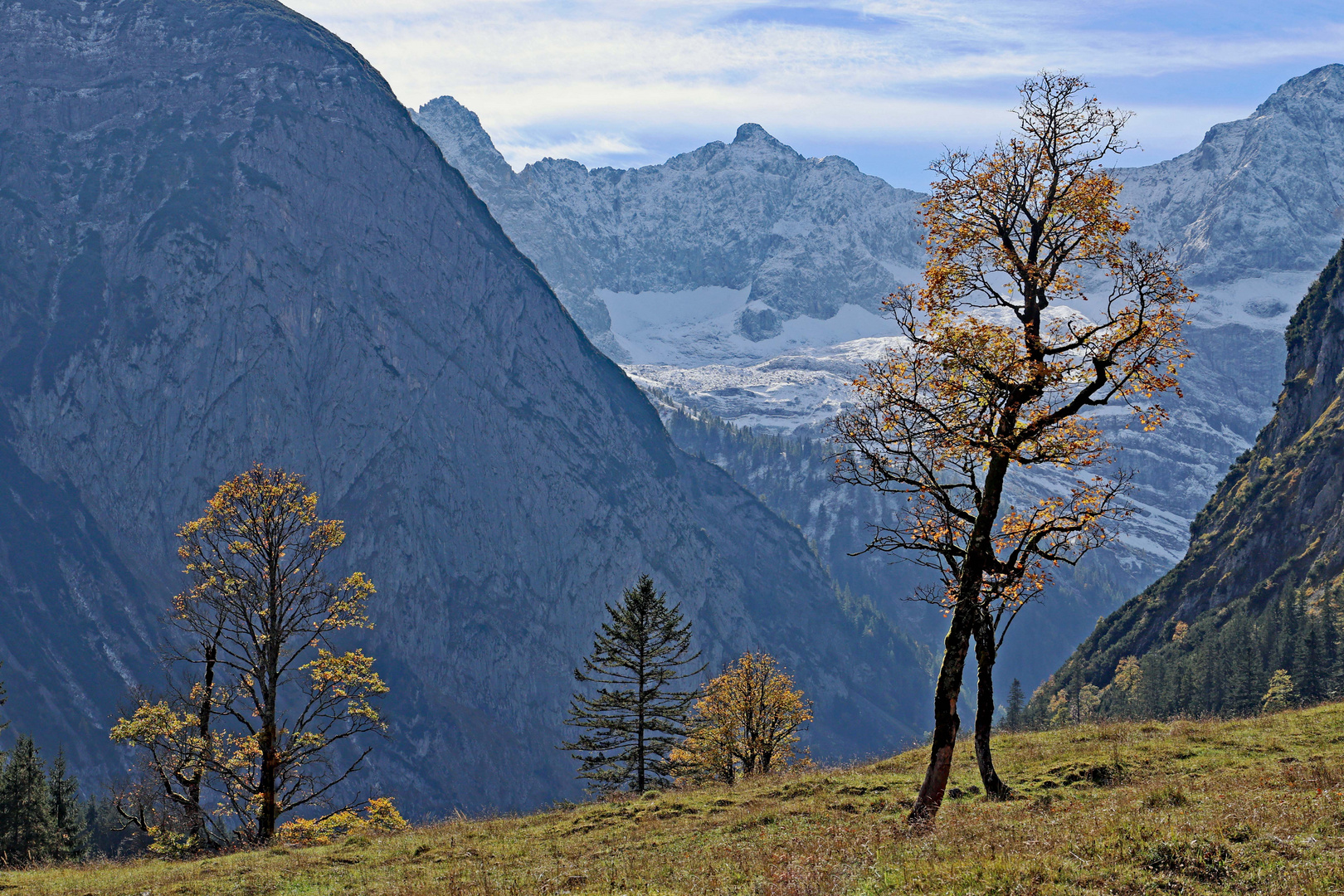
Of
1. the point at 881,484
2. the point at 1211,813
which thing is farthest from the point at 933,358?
the point at 1211,813

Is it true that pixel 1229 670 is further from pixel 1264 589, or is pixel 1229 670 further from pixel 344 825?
pixel 344 825

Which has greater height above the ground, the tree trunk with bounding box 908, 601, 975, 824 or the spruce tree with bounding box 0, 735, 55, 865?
the tree trunk with bounding box 908, 601, 975, 824

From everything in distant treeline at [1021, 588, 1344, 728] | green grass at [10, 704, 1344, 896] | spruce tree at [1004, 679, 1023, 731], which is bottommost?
spruce tree at [1004, 679, 1023, 731]

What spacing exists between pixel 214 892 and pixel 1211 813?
17.9 meters

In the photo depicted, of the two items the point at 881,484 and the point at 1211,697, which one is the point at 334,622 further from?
the point at 1211,697

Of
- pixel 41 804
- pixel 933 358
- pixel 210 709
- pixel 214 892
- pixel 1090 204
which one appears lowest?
pixel 41 804

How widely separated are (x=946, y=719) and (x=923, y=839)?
9.86 ft

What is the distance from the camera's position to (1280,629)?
390 feet

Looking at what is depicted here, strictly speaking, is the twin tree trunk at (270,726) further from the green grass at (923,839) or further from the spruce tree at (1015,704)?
the spruce tree at (1015,704)

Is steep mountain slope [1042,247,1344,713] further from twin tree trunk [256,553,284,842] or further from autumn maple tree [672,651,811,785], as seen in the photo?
twin tree trunk [256,553,284,842]

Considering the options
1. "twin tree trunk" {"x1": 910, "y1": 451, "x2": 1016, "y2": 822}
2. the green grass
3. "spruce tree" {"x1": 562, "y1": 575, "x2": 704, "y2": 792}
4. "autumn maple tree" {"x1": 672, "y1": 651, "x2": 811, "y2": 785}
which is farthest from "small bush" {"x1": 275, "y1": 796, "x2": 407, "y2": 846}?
"autumn maple tree" {"x1": 672, "y1": 651, "x2": 811, "y2": 785}

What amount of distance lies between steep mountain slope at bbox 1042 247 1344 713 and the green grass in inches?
3405

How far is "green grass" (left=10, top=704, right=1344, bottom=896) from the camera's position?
40.0 ft

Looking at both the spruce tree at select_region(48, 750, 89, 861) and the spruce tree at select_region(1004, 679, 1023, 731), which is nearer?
the spruce tree at select_region(48, 750, 89, 861)
